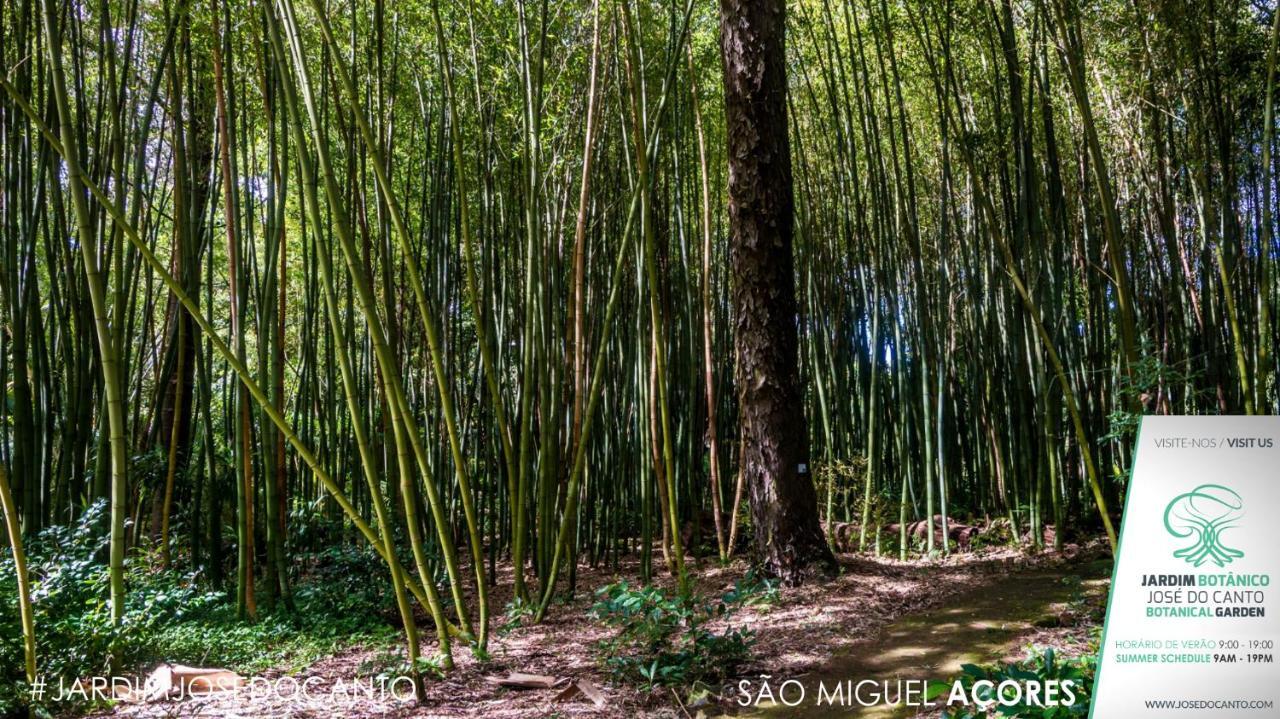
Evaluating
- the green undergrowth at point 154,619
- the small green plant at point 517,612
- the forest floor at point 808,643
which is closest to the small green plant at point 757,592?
the forest floor at point 808,643

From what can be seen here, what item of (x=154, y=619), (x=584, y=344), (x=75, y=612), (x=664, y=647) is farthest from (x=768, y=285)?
(x=75, y=612)

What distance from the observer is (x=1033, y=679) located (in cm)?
154

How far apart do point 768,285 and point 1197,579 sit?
2.02 m

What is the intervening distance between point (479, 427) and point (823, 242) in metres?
2.23

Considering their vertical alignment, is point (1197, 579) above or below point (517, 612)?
above

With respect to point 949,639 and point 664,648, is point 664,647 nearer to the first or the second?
point 664,648

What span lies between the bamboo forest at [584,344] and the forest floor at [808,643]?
20mm

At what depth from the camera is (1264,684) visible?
1121mm

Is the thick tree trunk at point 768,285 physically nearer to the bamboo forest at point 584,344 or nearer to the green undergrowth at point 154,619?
the bamboo forest at point 584,344

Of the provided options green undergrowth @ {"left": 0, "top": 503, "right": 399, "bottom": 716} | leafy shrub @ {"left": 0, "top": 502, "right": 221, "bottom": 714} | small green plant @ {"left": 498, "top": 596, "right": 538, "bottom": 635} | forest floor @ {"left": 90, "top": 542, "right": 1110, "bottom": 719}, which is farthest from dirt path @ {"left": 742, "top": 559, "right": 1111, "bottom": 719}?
leafy shrub @ {"left": 0, "top": 502, "right": 221, "bottom": 714}

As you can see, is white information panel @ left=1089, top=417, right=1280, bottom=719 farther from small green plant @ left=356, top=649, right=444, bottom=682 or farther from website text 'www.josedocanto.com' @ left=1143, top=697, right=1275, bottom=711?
small green plant @ left=356, top=649, right=444, bottom=682

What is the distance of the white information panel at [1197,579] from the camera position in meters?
1.14

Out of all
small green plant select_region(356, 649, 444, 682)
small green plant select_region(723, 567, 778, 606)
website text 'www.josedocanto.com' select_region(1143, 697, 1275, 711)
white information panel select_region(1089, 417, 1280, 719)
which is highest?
white information panel select_region(1089, 417, 1280, 719)

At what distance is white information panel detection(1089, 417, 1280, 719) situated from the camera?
3.74ft
